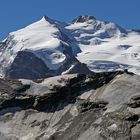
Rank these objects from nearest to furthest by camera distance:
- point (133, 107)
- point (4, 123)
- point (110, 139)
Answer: point (110, 139) → point (133, 107) → point (4, 123)

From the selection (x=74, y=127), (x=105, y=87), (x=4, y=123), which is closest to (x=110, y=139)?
(x=74, y=127)

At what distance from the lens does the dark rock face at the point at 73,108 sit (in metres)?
57.3

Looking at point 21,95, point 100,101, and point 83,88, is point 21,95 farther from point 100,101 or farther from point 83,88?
point 100,101

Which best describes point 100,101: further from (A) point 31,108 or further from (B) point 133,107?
(A) point 31,108

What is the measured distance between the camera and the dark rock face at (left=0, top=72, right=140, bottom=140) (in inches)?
2255

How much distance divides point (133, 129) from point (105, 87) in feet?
37.0

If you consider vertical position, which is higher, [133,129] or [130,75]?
[130,75]

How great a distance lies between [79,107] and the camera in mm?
64062

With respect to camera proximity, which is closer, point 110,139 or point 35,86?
point 110,139

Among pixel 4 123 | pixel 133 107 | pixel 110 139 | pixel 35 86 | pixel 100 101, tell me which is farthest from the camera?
pixel 35 86

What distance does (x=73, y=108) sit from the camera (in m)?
64.6

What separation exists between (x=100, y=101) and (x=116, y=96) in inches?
67.8

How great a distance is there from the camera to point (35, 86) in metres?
71.9

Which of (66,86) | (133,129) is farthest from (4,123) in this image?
(133,129)
